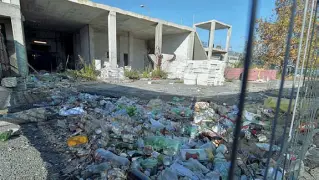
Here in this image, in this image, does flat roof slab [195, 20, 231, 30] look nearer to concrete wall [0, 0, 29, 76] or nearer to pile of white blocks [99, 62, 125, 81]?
pile of white blocks [99, 62, 125, 81]

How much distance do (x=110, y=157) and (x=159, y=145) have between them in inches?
21.4

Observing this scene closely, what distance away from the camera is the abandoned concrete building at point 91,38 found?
22.3 feet

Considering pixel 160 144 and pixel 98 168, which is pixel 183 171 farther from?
pixel 98 168

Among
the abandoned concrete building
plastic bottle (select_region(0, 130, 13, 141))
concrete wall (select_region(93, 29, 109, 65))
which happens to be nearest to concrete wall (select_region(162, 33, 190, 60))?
the abandoned concrete building

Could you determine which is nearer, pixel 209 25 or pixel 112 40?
pixel 112 40

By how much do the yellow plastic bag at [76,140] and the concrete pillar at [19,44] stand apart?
6.58 metres

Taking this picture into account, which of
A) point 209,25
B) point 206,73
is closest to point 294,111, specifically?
point 206,73

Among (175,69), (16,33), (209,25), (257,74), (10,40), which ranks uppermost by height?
(209,25)

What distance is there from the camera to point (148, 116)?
9.32ft

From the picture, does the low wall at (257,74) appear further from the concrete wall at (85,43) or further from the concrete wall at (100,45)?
the concrete wall at (85,43)

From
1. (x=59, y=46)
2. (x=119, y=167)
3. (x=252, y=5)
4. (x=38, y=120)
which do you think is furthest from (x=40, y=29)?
(x=252, y=5)

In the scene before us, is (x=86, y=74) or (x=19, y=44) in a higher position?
(x=19, y=44)

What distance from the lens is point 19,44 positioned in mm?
6688

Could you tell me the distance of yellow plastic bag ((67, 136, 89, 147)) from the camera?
1.93 meters
